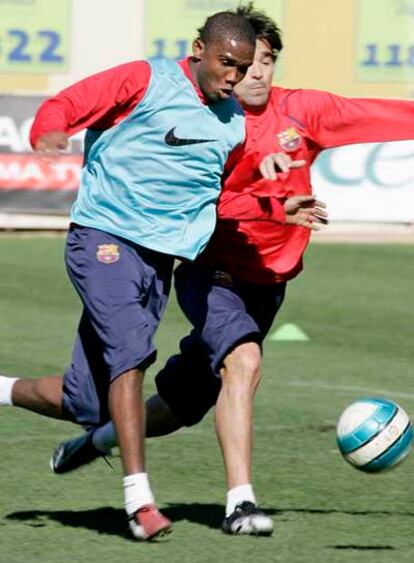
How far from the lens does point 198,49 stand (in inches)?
277

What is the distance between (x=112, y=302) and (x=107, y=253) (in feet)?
0.71

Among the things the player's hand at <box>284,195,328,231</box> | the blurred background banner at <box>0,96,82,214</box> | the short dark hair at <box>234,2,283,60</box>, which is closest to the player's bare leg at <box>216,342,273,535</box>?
the player's hand at <box>284,195,328,231</box>

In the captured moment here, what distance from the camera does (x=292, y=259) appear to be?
24.9 ft

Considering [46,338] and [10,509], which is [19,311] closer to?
[46,338]

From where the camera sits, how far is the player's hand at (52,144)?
647cm

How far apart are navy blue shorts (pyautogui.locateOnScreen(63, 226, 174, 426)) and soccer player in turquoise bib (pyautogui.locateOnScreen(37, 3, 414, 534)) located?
0.35m

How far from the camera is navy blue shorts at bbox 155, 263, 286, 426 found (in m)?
7.19

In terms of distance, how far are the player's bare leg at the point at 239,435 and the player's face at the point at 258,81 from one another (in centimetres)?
115

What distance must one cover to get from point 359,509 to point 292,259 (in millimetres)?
1167

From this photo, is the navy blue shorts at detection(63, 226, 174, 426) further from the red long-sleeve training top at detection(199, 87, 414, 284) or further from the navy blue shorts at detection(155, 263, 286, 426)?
the red long-sleeve training top at detection(199, 87, 414, 284)

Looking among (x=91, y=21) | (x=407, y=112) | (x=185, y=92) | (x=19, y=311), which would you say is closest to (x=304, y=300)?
(x=19, y=311)

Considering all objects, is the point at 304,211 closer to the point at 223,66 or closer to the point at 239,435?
the point at 223,66

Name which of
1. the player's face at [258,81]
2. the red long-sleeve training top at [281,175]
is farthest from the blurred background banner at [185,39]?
Answer: the player's face at [258,81]

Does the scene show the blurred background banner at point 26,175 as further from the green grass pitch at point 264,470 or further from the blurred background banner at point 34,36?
the blurred background banner at point 34,36
